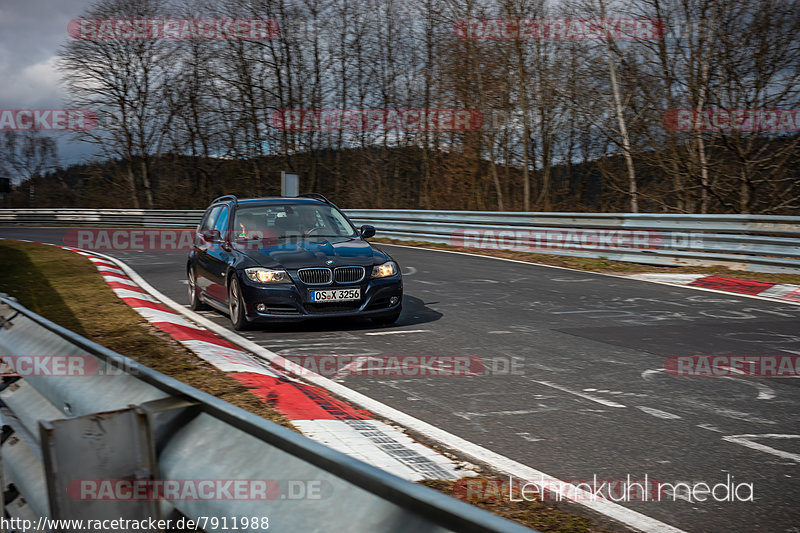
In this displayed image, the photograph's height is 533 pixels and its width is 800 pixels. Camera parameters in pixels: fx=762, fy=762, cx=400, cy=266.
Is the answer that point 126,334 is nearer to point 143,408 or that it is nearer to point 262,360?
point 262,360

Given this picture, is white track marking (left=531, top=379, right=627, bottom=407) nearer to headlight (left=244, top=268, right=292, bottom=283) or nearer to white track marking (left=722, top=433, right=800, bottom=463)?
white track marking (left=722, top=433, right=800, bottom=463)

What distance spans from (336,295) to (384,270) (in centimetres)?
72

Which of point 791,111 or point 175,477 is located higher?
point 791,111

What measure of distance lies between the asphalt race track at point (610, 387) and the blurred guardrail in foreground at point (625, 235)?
281 centimetres

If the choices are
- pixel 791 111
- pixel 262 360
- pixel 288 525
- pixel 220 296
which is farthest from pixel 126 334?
pixel 791 111

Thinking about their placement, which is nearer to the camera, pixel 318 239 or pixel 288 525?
pixel 288 525

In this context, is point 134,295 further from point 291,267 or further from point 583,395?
point 583,395

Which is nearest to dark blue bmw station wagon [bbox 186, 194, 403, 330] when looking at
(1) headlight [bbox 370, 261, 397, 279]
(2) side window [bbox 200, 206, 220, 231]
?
(1) headlight [bbox 370, 261, 397, 279]

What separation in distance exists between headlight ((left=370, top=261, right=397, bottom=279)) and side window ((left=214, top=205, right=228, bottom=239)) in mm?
2252

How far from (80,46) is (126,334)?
37.5 meters

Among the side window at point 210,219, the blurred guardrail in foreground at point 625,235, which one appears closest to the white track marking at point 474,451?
the side window at point 210,219

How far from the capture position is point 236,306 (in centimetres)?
871

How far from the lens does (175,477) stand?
1970 millimetres

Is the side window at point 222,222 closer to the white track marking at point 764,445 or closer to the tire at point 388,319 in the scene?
the tire at point 388,319
